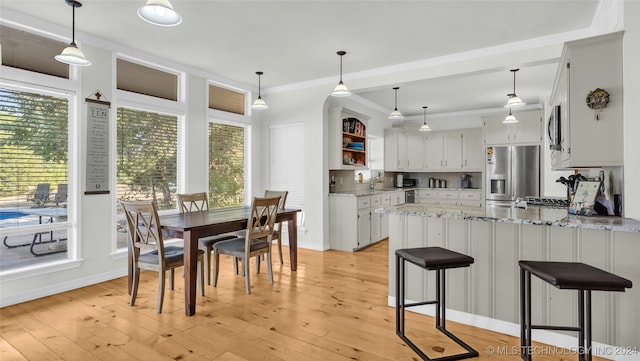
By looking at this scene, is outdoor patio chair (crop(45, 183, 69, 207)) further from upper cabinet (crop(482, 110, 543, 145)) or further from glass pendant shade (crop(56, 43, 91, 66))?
upper cabinet (crop(482, 110, 543, 145))

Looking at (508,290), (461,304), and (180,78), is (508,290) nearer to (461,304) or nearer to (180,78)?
(461,304)

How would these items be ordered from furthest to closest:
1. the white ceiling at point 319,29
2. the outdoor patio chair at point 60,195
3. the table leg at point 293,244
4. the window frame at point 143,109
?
the table leg at point 293,244
the window frame at point 143,109
the outdoor patio chair at point 60,195
the white ceiling at point 319,29

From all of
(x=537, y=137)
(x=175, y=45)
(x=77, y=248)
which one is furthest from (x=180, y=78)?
(x=537, y=137)

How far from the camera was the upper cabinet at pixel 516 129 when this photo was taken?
648 centimetres

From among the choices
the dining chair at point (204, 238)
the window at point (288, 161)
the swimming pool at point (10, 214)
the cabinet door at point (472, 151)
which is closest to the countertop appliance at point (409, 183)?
the cabinet door at point (472, 151)

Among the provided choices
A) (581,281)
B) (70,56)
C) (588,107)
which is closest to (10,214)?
(70,56)

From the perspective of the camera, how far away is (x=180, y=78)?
4.81m

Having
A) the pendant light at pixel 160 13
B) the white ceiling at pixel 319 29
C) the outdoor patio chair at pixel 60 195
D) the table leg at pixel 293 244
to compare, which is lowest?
the table leg at pixel 293 244

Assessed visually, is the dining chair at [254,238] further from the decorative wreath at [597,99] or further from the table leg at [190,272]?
the decorative wreath at [597,99]

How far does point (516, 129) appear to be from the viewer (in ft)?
21.8

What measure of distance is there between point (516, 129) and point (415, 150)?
2.12 m

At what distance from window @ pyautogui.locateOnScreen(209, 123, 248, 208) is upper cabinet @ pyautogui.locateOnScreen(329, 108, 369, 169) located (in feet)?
4.91

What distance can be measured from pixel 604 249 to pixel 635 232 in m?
0.20

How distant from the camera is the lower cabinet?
5.47 meters
